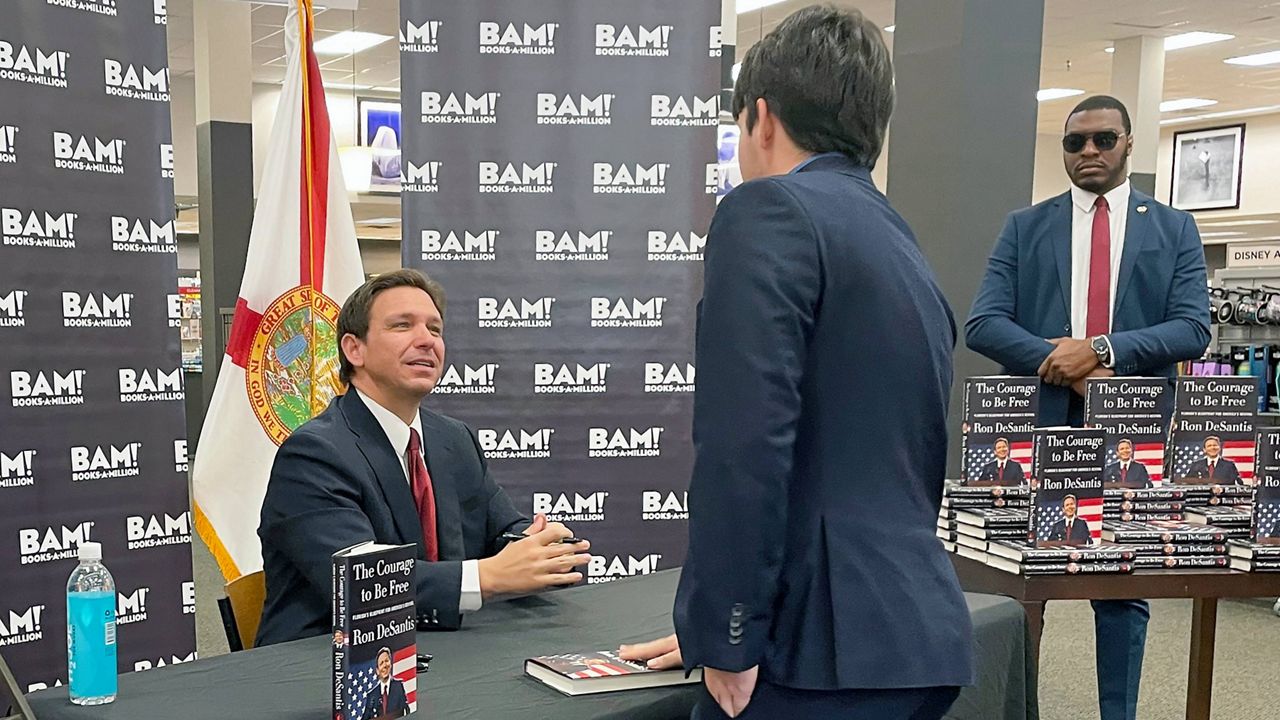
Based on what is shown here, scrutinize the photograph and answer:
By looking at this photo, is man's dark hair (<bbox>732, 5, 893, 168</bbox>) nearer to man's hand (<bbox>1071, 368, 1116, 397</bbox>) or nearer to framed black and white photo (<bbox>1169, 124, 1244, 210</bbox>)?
man's hand (<bbox>1071, 368, 1116, 397</bbox>)

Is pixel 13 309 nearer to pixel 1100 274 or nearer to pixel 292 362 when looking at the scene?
pixel 292 362

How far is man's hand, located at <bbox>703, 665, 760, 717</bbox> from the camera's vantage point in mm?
1323

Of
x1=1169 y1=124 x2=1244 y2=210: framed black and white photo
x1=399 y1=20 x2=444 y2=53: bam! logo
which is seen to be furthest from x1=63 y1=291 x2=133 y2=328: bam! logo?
x1=1169 y1=124 x2=1244 y2=210: framed black and white photo

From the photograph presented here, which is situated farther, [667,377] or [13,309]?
[667,377]

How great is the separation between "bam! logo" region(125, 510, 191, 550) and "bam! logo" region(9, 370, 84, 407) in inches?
13.6

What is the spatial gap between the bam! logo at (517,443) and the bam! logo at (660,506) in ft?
1.16

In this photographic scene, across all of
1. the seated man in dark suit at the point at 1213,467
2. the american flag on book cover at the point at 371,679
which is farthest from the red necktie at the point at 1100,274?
the american flag on book cover at the point at 371,679

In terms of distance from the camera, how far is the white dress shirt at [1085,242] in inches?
116

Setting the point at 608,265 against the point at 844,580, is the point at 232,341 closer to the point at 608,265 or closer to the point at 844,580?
the point at 608,265

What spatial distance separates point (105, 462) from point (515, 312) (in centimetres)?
123

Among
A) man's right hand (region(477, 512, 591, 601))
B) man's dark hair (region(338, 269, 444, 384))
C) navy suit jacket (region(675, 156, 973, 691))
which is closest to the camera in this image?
navy suit jacket (region(675, 156, 973, 691))

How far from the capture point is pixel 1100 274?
2.96 m

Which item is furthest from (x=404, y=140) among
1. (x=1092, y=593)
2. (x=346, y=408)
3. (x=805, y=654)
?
(x=805, y=654)

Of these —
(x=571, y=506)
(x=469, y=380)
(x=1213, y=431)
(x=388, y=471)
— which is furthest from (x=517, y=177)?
(x=1213, y=431)
